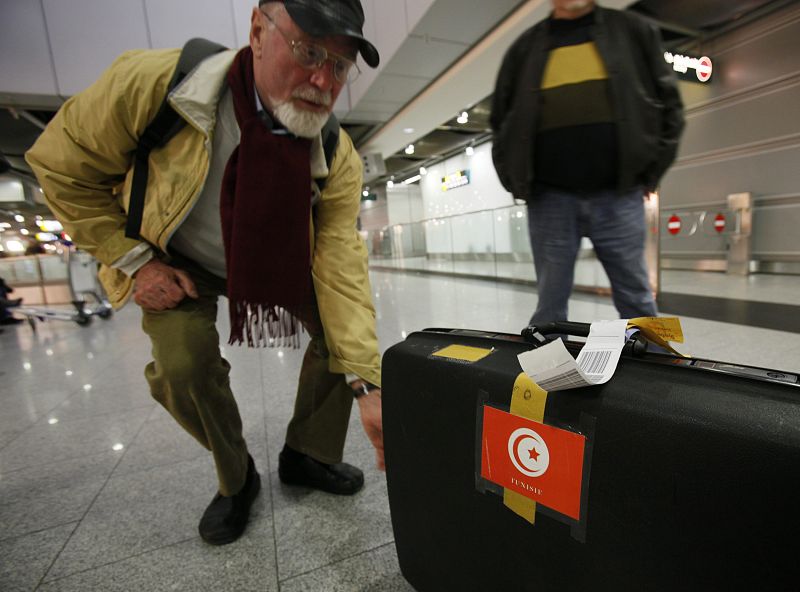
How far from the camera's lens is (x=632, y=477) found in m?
0.44

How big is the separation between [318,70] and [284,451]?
991mm

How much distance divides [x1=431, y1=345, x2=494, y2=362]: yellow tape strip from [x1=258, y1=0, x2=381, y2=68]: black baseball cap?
61 centimetres

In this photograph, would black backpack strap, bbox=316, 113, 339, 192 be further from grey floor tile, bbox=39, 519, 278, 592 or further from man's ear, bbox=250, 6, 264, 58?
Result: grey floor tile, bbox=39, 519, 278, 592

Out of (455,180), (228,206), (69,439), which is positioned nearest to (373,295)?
(69,439)

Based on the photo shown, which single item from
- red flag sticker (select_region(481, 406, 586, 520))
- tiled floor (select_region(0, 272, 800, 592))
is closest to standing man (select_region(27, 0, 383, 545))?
tiled floor (select_region(0, 272, 800, 592))

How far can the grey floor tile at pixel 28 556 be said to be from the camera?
0.88m

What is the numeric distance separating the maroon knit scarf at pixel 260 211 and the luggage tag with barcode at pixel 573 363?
2.01 ft

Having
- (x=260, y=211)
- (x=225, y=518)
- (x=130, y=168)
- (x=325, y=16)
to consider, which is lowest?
(x=225, y=518)

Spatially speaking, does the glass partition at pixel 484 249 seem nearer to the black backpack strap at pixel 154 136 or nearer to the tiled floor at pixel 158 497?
the tiled floor at pixel 158 497

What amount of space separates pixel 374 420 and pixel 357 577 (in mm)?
311

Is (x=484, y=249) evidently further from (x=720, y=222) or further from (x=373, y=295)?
(x=720, y=222)

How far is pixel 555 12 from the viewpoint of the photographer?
4.22ft

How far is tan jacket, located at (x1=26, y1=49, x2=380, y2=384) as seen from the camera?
0.87 metres

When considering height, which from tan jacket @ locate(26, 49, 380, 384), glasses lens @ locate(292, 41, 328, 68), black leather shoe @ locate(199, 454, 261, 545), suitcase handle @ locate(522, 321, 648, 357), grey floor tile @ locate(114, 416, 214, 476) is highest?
glasses lens @ locate(292, 41, 328, 68)
